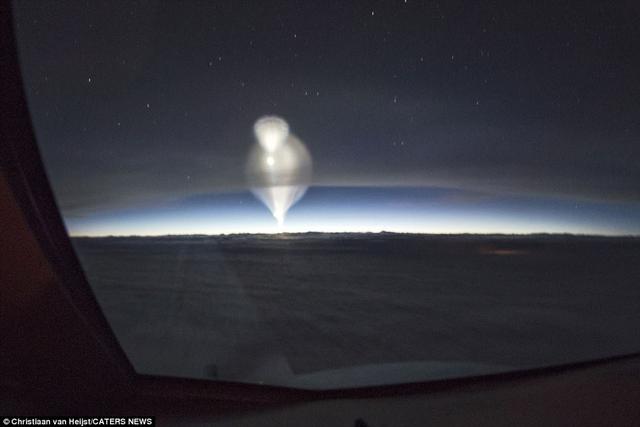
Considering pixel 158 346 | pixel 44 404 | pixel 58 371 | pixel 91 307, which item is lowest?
pixel 44 404

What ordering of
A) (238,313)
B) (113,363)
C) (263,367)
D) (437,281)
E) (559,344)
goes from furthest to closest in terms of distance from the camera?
(437,281) → (238,313) → (559,344) → (263,367) → (113,363)

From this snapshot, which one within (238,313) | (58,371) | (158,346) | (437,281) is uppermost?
(437,281)

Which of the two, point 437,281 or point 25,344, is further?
point 437,281

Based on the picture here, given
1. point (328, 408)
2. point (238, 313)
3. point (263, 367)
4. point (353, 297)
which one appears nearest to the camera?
point (328, 408)

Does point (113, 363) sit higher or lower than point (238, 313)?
lower

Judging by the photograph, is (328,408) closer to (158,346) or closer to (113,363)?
(113,363)

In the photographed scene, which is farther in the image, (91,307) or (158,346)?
(158,346)

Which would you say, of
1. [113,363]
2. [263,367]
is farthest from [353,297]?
[113,363]

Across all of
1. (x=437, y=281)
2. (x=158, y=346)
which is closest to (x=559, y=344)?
(x=158, y=346)

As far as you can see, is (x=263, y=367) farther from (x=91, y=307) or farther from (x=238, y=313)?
(x=238, y=313)
